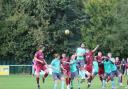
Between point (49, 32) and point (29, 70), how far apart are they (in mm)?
7372

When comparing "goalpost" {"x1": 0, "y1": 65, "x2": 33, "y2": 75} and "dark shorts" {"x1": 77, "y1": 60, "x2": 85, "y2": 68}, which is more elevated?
"dark shorts" {"x1": 77, "y1": 60, "x2": 85, "y2": 68}

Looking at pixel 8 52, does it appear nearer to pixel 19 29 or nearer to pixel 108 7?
pixel 19 29

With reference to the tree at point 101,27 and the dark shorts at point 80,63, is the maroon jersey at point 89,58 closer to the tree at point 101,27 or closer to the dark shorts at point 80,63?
the dark shorts at point 80,63

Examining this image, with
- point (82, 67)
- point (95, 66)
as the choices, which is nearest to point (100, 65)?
point (82, 67)

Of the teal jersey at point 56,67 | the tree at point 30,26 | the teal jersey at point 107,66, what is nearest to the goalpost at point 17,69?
the tree at point 30,26

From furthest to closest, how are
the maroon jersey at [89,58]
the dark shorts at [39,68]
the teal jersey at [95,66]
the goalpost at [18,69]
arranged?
the goalpost at [18,69]
the teal jersey at [95,66]
the dark shorts at [39,68]
the maroon jersey at [89,58]

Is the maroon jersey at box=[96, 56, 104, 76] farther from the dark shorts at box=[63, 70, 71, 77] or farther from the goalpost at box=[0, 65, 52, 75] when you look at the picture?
the goalpost at box=[0, 65, 52, 75]

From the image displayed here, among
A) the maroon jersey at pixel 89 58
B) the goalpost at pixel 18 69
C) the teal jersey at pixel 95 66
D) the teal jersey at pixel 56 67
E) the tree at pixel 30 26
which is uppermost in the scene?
the maroon jersey at pixel 89 58

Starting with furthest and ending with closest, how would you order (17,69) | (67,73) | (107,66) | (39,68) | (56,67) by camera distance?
(17,69)
(39,68)
(107,66)
(67,73)
(56,67)

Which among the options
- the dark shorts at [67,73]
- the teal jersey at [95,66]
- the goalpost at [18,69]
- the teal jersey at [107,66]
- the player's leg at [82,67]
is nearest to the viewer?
the dark shorts at [67,73]

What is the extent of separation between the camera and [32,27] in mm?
59344

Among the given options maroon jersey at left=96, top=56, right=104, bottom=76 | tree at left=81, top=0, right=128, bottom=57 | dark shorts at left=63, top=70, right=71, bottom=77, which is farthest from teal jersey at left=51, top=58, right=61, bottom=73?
tree at left=81, top=0, right=128, bottom=57

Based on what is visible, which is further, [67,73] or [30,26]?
[30,26]

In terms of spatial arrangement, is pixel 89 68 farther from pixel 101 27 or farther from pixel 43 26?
pixel 43 26
